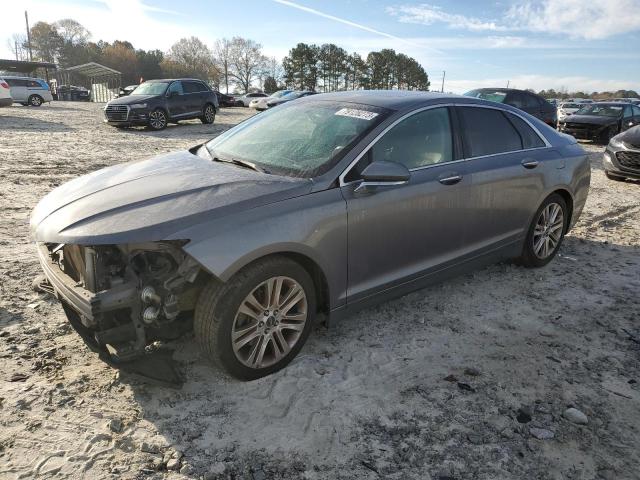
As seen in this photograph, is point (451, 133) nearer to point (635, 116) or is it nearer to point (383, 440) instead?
point (383, 440)

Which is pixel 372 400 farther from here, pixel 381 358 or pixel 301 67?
pixel 301 67

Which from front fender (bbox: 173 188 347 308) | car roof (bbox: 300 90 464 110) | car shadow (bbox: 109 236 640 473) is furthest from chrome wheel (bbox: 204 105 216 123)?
Result: front fender (bbox: 173 188 347 308)

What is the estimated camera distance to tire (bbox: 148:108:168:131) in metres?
16.0

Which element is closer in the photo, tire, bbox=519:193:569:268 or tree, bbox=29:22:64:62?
tire, bbox=519:193:569:268

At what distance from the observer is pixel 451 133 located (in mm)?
3916

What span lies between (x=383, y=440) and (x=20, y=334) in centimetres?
258

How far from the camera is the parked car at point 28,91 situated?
2719cm

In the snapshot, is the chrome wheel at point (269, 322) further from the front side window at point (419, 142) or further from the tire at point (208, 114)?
the tire at point (208, 114)

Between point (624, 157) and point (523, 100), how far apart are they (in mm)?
6424

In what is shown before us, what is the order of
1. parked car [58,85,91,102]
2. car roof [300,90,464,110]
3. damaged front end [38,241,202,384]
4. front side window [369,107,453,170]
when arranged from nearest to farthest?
damaged front end [38,241,202,384] → front side window [369,107,453,170] → car roof [300,90,464,110] → parked car [58,85,91,102]

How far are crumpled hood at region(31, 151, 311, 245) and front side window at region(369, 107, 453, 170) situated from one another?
0.73 meters

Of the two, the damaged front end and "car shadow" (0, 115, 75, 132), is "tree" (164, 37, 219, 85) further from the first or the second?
the damaged front end

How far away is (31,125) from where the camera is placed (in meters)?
15.9

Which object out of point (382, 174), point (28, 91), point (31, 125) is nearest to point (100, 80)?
point (28, 91)
